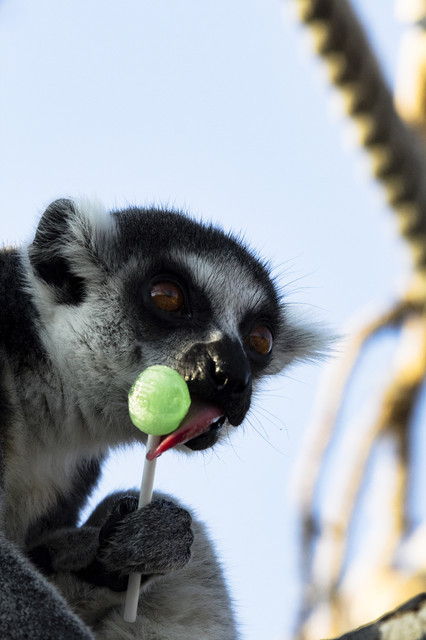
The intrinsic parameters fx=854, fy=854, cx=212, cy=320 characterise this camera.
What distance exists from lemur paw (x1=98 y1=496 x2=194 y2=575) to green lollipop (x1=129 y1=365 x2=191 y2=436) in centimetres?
46

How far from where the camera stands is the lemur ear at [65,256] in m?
3.81

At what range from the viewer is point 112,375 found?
11.8ft

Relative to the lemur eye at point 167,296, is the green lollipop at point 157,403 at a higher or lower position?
lower

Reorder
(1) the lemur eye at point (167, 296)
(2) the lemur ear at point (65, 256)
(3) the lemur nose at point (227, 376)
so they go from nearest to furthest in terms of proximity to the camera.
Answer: (3) the lemur nose at point (227, 376) < (1) the lemur eye at point (167, 296) < (2) the lemur ear at point (65, 256)

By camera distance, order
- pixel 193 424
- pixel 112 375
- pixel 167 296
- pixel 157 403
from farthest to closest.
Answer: pixel 167 296
pixel 112 375
pixel 193 424
pixel 157 403

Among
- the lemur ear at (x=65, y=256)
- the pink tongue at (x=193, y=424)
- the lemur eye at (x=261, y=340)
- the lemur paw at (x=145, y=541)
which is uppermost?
the lemur eye at (x=261, y=340)

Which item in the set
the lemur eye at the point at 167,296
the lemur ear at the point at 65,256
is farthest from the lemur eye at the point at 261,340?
the lemur ear at the point at 65,256

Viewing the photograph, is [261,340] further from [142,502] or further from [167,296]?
[142,502]

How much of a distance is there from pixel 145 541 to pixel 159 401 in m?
0.64

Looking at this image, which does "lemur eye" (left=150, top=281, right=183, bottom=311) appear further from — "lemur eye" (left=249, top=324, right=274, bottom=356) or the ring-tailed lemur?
"lemur eye" (left=249, top=324, right=274, bottom=356)

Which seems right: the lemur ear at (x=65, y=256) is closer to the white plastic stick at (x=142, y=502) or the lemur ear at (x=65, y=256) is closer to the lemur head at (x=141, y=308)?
the lemur head at (x=141, y=308)

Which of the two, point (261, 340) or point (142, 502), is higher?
point (261, 340)

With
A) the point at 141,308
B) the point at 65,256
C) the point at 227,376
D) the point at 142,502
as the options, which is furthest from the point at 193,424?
the point at 65,256

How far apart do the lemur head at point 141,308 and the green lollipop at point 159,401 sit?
25 centimetres
